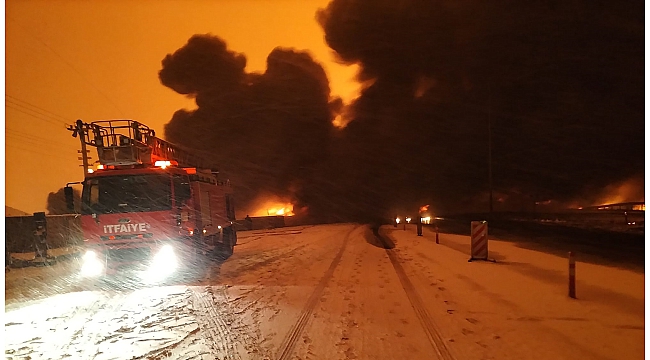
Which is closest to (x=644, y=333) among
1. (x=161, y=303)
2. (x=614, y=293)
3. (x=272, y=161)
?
(x=614, y=293)

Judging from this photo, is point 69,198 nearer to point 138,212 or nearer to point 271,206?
point 138,212

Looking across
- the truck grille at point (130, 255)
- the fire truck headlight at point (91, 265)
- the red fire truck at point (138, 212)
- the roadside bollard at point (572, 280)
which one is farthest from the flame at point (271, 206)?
the roadside bollard at point (572, 280)

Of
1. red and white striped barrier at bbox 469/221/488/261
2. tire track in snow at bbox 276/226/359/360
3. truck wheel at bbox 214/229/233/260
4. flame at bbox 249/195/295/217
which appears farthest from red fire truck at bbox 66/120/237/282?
flame at bbox 249/195/295/217

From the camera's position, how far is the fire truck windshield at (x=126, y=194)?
12.2m

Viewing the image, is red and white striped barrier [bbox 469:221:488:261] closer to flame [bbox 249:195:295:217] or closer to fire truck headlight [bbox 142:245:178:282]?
fire truck headlight [bbox 142:245:178:282]

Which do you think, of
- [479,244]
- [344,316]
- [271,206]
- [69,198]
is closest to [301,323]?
[344,316]

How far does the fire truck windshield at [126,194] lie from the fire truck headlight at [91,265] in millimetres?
1040

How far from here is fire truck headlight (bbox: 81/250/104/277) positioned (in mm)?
11953

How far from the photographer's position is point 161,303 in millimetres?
8945

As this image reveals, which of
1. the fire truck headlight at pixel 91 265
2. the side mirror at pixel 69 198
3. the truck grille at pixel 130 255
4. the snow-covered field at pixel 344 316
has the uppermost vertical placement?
the side mirror at pixel 69 198

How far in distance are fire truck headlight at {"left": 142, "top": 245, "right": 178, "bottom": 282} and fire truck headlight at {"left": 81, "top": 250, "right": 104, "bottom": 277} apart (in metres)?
1.03

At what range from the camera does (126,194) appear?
12375 mm

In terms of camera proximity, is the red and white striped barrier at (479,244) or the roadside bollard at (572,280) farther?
the red and white striped barrier at (479,244)

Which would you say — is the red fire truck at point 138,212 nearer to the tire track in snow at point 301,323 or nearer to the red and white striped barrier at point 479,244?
the tire track in snow at point 301,323
